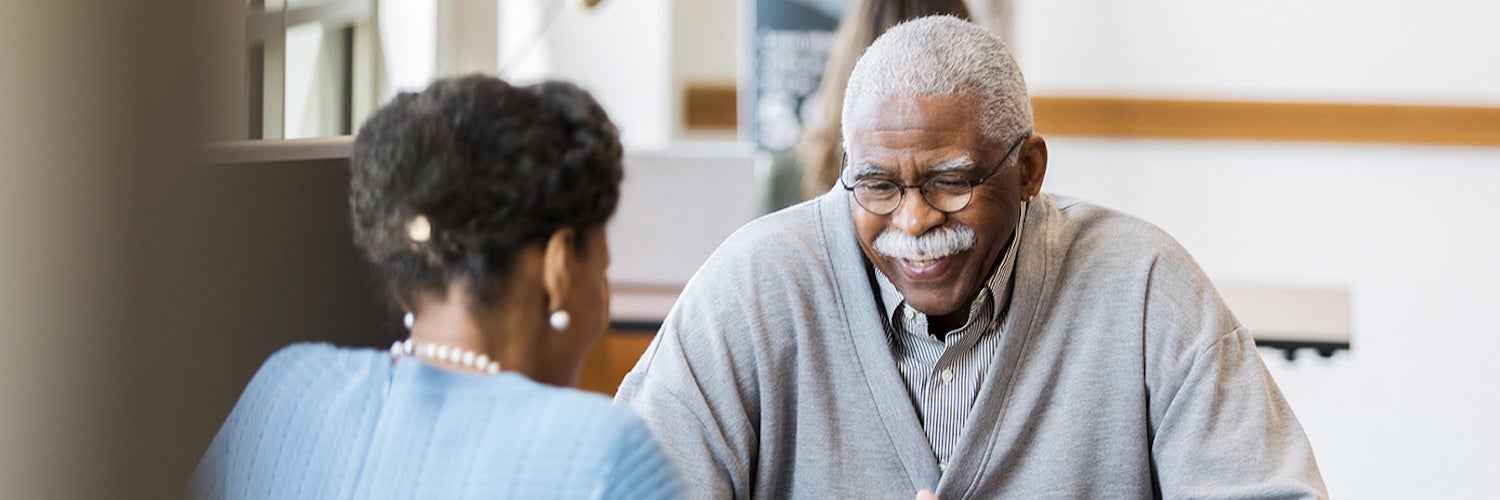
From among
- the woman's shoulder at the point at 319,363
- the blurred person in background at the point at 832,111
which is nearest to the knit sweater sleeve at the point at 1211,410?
the woman's shoulder at the point at 319,363

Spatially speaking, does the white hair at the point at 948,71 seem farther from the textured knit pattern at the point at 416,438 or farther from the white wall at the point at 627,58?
the white wall at the point at 627,58

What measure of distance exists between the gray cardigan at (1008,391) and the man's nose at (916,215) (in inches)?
4.0

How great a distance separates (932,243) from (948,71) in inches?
6.3

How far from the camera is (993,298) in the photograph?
4.75ft

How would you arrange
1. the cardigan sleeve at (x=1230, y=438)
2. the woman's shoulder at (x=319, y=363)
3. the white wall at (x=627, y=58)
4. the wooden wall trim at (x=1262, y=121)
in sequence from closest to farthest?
the woman's shoulder at (x=319, y=363)
the cardigan sleeve at (x=1230, y=438)
the white wall at (x=627, y=58)
the wooden wall trim at (x=1262, y=121)

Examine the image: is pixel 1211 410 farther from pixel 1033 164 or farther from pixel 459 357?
pixel 459 357

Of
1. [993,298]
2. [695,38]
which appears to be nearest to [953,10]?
[993,298]

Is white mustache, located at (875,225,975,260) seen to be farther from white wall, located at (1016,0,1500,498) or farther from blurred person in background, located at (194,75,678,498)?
white wall, located at (1016,0,1500,498)

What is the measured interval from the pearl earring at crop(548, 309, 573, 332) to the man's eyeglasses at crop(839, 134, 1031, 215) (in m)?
0.53

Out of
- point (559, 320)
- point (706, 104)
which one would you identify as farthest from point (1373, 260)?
point (559, 320)

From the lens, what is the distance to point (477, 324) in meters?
0.90

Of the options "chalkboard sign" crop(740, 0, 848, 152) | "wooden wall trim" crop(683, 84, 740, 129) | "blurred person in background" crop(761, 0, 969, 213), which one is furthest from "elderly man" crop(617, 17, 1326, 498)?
"wooden wall trim" crop(683, 84, 740, 129)

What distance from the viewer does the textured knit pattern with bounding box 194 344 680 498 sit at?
83 cm

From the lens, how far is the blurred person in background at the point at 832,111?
2682 mm
